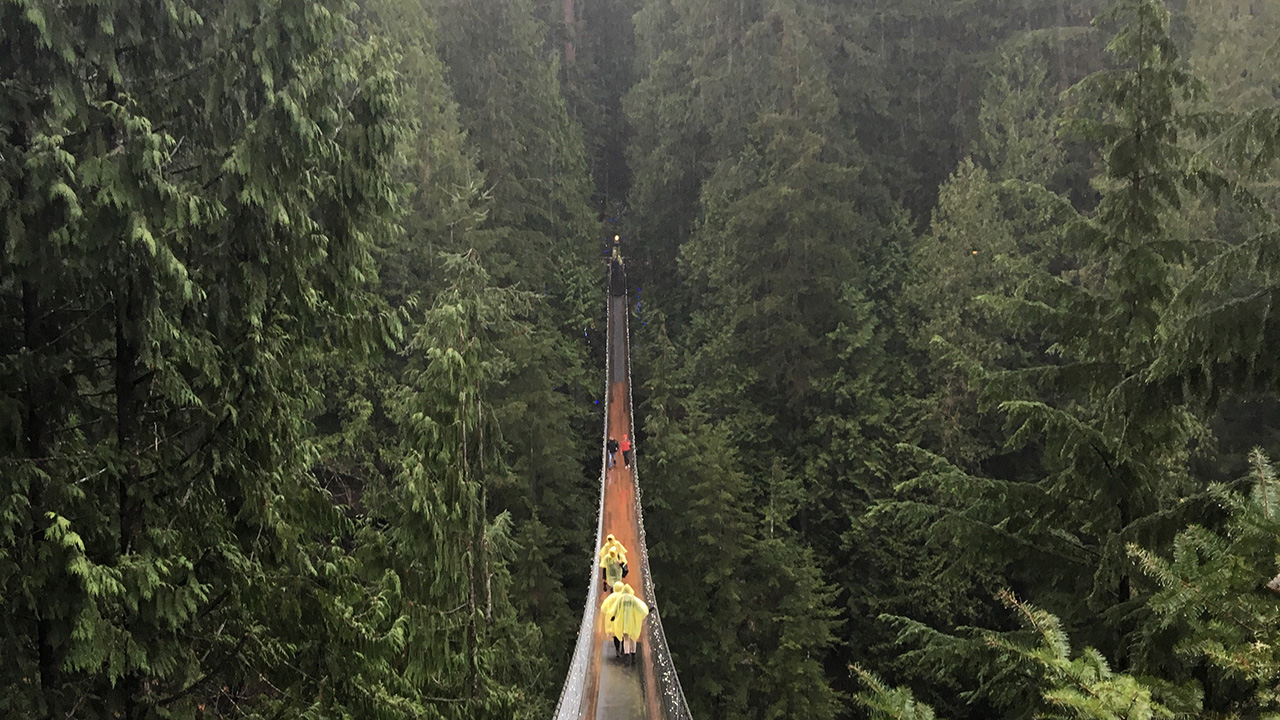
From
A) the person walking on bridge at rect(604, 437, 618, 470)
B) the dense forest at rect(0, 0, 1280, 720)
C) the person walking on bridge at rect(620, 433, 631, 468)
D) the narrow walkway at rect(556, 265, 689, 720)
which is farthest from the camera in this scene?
the person walking on bridge at rect(620, 433, 631, 468)

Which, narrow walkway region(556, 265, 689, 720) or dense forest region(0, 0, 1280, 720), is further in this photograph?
narrow walkway region(556, 265, 689, 720)

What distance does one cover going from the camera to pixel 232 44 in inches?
125

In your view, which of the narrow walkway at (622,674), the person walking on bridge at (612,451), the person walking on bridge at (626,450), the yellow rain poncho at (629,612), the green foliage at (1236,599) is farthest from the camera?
the person walking on bridge at (626,450)

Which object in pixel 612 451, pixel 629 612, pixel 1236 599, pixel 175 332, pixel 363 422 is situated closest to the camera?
pixel 1236 599

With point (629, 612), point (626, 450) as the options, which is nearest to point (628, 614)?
point (629, 612)

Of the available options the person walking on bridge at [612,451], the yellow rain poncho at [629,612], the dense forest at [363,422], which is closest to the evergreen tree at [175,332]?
the dense forest at [363,422]

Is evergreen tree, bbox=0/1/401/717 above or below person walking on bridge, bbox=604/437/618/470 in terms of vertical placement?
below

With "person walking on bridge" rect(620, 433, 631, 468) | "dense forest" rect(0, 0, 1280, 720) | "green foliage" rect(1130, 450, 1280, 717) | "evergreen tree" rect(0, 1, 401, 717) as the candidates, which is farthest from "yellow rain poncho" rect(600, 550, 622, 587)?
"green foliage" rect(1130, 450, 1280, 717)

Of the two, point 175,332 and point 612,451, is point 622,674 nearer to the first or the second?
point 175,332

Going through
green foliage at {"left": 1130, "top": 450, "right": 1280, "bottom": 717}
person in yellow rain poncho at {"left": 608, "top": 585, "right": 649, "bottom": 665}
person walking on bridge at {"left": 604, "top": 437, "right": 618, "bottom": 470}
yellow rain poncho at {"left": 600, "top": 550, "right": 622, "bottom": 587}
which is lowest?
green foliage at {"left": 1130, "top": 450, "right": 1280, "bottom": 717}

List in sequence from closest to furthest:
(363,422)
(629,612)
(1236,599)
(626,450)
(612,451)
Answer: (1236,599) < (629,612) < (363,422) < (612,451) < (626,450)

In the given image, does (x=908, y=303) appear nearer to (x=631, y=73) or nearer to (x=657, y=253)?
(x=657, y=253)

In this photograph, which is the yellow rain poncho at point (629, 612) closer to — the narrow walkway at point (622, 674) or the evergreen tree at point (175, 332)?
the narrow walkway at point (622, 674)

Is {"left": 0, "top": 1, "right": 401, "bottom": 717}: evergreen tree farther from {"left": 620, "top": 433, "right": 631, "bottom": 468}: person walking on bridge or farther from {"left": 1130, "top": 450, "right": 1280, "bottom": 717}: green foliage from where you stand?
{"left": 620, "top": 433, "right": 631, "bottom": 468}: person walking on bridge
